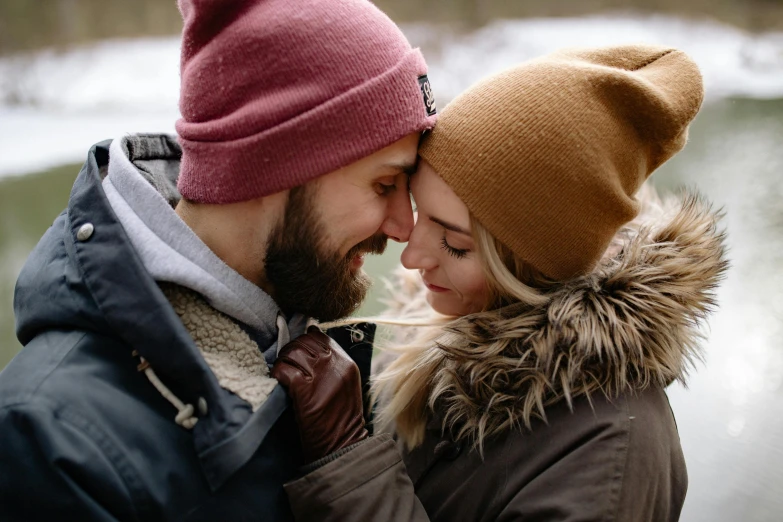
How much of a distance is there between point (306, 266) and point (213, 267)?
0.19 m

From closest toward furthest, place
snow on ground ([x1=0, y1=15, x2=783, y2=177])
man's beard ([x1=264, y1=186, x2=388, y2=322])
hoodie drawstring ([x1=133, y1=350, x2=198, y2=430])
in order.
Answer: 1. hoodie drawstring ([x1=133, y1=350, x2=198, y2=430])
2. man's beard ([x1=264, y1=186, x2=388, y2=322])
3. snow on ground ([x1=0, y1=15, x2=783, y2=177])

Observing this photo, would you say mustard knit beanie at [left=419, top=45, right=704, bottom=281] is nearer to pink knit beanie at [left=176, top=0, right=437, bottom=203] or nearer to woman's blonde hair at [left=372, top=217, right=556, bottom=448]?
woman's blonde hair at [left=372, top=217, right=556, bottom=448]

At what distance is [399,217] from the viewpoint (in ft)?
4.46

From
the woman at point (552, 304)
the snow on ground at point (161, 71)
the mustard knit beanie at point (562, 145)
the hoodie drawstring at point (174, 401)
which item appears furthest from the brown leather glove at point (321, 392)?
the snow on ground at point (161, 71)

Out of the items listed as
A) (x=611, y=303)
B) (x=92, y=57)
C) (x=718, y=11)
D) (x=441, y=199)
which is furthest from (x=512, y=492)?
(x=92, y=57)

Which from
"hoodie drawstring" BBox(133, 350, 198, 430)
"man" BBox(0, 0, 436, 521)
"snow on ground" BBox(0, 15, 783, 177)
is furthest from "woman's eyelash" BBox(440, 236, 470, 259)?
"snow on ground" BBox(0, 15, 783, 177)

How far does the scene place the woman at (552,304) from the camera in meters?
1.05

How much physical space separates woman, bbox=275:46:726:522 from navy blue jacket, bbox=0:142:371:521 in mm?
129

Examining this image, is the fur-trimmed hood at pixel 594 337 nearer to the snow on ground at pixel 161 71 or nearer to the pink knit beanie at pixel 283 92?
the pink knit beanie at pixel 283 92

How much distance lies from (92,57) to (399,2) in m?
2.72

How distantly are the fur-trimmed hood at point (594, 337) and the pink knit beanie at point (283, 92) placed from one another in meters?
0.47

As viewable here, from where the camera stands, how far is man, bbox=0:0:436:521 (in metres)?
0.92

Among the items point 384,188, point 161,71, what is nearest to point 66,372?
point 384,188

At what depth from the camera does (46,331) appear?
104 centimetres
